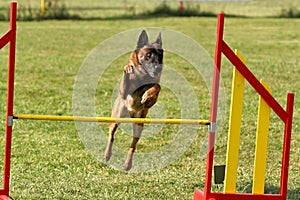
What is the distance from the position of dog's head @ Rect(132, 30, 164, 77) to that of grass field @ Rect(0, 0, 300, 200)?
36.9 inches

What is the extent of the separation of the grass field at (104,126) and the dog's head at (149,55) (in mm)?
938

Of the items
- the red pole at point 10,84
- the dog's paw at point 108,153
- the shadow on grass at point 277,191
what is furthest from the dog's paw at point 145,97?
the red pole at point 10,84

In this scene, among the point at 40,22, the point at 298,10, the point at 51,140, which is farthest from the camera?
the point at 298,10

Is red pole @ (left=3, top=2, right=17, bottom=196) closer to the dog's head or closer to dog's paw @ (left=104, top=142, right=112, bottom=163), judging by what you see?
the dog's head

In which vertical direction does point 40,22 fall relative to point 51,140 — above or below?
above

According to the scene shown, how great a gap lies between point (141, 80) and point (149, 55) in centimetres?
26

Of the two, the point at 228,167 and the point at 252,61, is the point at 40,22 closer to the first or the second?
the point at 252,61

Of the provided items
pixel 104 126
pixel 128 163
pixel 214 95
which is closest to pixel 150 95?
pixel 128 163

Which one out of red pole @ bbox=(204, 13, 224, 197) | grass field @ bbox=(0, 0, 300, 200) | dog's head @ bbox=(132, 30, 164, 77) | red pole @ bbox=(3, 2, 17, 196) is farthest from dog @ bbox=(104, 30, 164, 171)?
red pole @ bbox=(3, 2, 17, 196)

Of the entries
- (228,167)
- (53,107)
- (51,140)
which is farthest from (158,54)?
(53,107)

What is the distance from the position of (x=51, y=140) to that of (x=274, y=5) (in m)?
22.8

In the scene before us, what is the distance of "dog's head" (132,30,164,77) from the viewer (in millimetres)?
5906

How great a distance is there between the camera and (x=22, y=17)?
72.9 ft

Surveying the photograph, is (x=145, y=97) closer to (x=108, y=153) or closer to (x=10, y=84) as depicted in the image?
(x=108, y=153)
